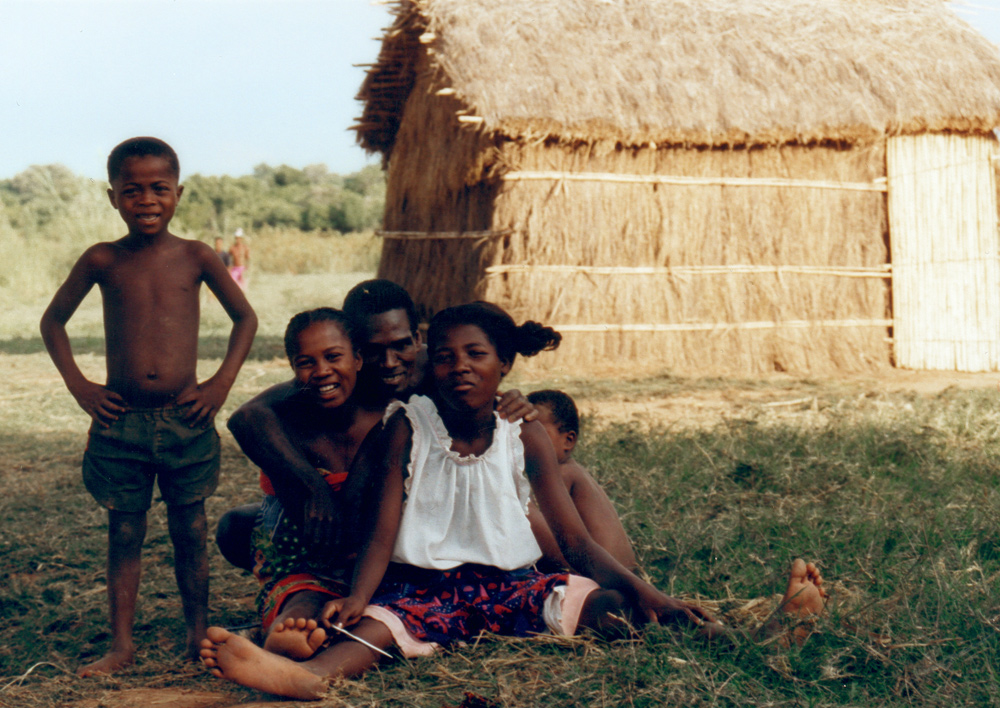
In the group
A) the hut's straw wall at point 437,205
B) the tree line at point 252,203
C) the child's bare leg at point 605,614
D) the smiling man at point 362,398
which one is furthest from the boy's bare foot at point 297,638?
the tree line at point 252,203

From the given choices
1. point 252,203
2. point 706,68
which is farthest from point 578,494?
point 252,203

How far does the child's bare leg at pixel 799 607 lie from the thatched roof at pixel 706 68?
5841mm

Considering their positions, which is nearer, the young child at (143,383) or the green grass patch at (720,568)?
the green grass patch at (720,568)

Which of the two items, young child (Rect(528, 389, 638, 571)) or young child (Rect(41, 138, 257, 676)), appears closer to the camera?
young child (Rect(41, 138, 257, 676))

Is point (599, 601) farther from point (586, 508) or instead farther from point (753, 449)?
point (753, 449)

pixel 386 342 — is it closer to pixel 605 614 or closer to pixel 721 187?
pixel 605 614

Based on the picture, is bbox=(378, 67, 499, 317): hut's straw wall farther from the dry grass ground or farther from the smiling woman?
the smiling woman

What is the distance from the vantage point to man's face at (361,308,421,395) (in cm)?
271

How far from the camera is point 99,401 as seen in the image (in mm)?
2596

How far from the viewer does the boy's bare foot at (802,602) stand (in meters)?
2.34

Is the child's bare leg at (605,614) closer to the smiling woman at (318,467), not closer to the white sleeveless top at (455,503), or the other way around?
the white sleeveless top at (455,503)

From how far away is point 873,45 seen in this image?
353 inches

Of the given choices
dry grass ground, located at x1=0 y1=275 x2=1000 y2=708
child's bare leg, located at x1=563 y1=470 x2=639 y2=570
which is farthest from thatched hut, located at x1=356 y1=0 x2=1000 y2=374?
child's bare leg, located at x1=563 y1=470 x2=639 y2=570

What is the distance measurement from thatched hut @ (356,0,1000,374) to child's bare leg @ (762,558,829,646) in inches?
229
